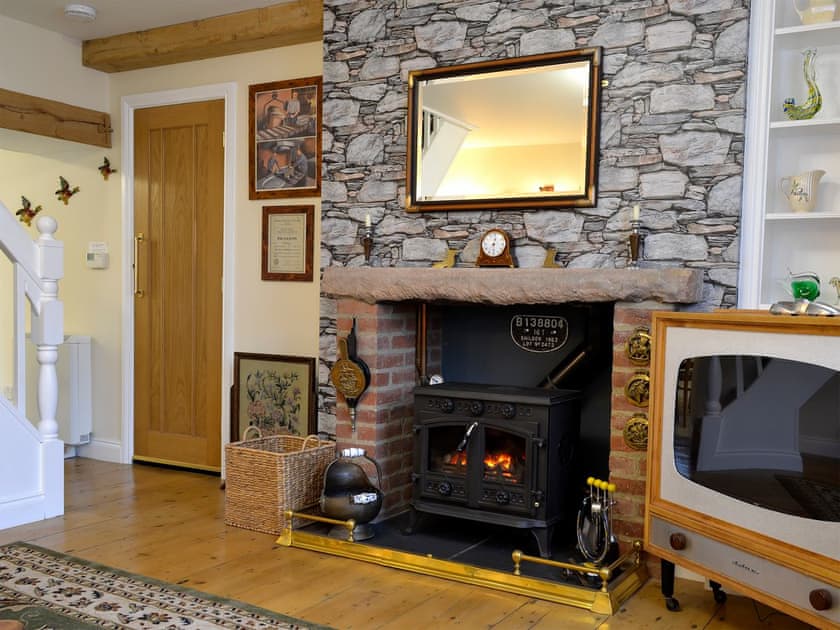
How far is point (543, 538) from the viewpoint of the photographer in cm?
313

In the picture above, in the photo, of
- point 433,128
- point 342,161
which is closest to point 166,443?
point 342,161

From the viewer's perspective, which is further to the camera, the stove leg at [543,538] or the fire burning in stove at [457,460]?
the fire burning in stove at [457,460]

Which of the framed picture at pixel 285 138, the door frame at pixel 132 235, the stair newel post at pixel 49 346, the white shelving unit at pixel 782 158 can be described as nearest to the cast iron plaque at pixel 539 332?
the white shelving unit at pixel 782 158

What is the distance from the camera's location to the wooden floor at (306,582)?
8.81 ft

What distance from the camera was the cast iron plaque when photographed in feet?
11.9

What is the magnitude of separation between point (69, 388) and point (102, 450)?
1.50 feet

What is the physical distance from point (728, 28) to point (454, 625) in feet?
7.69

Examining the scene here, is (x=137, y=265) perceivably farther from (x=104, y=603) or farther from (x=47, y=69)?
(x=104, y=603)

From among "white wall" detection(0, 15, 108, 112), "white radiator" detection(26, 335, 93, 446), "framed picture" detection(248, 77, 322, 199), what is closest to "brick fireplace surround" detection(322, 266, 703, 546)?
"framed picture" detection(248, 77, 322, 199)

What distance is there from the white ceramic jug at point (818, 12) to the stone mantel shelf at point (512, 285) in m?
0.97

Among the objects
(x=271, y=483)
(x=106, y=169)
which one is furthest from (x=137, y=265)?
(x=271, y=483)

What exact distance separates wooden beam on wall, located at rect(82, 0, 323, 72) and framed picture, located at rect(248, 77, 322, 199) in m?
0.24

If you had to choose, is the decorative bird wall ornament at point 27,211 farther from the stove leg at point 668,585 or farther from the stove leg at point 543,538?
the stove leg at point 668,585

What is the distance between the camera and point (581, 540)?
3.01 m
